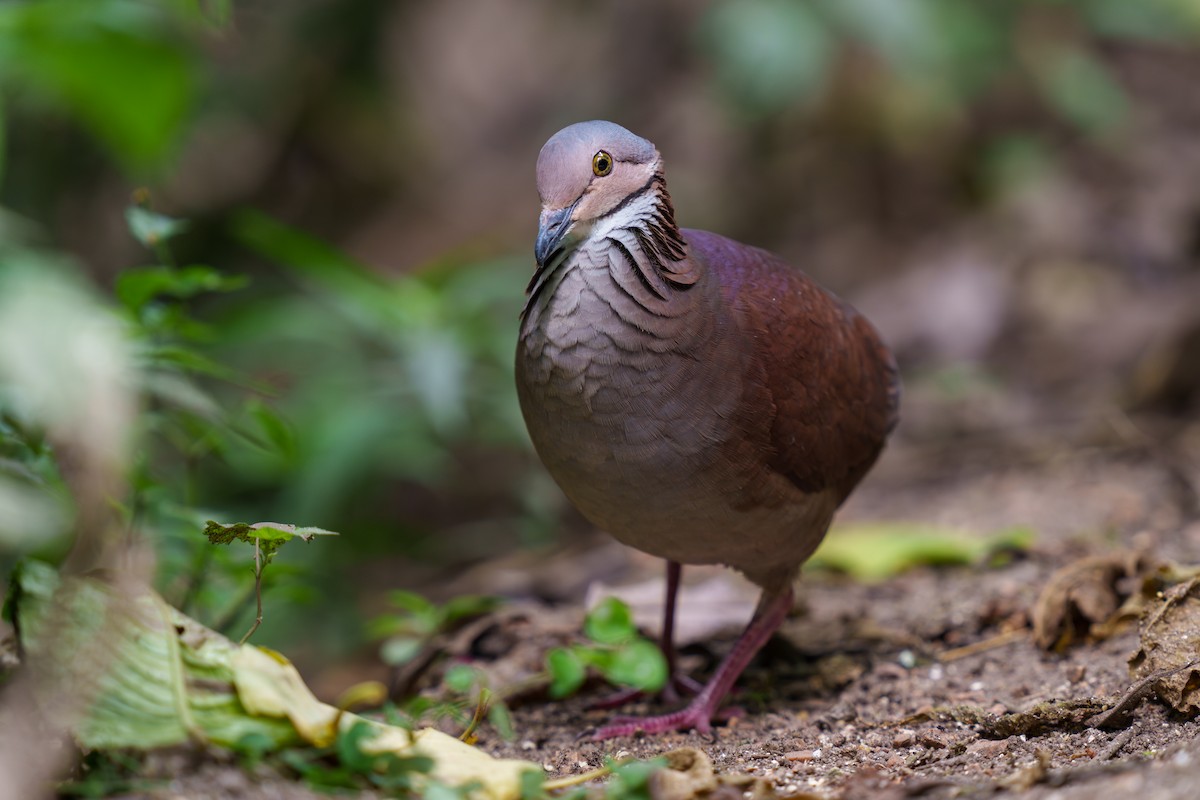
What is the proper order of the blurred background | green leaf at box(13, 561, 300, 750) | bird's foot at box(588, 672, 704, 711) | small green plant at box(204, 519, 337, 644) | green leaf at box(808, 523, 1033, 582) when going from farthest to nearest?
green leaf at box(808, 523, 1033, 582) < the blurred background < bird's foot at box(588, 672, 704, 711) < small green plant at box(204, 519, 337, 644) < green leaf at box(13, 561, 300, 750)

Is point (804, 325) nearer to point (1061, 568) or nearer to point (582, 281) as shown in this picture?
point (582, 281)

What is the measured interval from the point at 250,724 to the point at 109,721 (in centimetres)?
28

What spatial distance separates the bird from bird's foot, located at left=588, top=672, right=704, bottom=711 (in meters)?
0.25

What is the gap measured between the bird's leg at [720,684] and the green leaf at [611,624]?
0.26 metres

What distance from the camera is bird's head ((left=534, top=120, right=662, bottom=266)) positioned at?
10.8ft

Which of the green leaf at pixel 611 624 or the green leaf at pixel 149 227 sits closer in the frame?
the green leaf at pixel 149 227

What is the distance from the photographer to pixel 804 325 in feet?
12.2

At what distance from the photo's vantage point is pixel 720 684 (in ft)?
12.6

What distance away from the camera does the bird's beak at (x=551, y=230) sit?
10.6 ft

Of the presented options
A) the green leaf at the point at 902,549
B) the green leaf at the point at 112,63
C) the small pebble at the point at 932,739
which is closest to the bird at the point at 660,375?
the small pebble at the point at 932,739

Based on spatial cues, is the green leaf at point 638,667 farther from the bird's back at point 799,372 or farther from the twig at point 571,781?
the twig at point 571,781

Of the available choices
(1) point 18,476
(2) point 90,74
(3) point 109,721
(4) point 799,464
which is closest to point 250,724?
(3) point 109,721

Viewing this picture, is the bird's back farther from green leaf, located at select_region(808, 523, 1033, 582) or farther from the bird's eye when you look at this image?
green leaf, located at select_region(808, 523, 1033, 582)

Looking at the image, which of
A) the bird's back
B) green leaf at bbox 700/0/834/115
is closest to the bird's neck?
the bird's back
